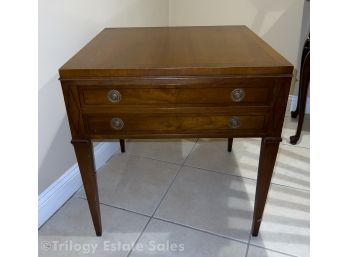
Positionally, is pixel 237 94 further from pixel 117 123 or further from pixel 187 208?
pixel 187 208

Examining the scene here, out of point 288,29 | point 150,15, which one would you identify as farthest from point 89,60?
point 288,29

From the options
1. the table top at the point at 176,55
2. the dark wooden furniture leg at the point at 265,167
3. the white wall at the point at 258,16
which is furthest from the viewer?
the white wall at the point at 258,16

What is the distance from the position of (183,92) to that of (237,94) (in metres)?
0.15

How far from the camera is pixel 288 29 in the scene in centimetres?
189

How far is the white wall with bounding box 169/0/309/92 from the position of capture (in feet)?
6.07

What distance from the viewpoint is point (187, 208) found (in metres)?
1.30

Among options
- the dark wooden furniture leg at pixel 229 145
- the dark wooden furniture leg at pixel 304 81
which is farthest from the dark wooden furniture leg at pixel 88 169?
the dark wooden furniture leg at pixel 304 81

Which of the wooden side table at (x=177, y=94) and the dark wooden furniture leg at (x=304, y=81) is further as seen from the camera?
the dark wooden furniture leg at (x=304, y=81)

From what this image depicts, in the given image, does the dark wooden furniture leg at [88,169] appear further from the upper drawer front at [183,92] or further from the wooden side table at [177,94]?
the upper drawer front at [183,92]

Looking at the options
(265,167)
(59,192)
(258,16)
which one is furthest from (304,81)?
(59,192)

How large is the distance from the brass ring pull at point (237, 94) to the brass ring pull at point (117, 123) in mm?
334

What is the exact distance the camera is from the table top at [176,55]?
809 millimetres
